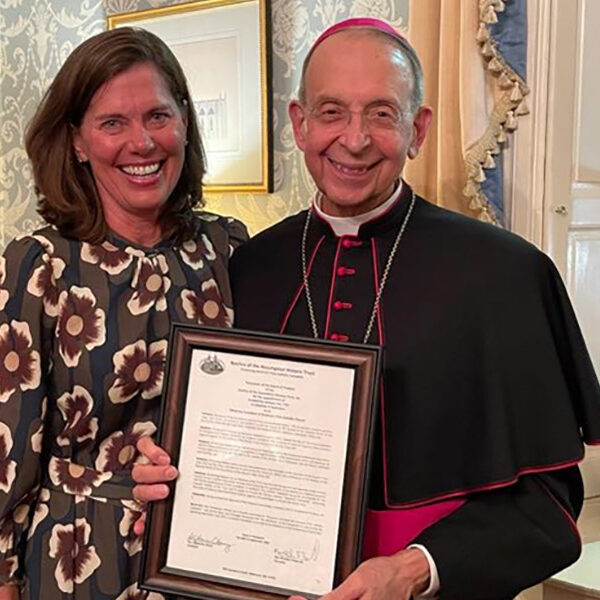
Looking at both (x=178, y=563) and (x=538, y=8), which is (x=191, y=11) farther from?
(x=178, y=563)

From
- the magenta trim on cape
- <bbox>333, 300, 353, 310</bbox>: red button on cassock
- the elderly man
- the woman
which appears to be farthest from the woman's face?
the magenta trim on cape

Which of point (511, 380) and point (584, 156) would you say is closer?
point (511, 380)

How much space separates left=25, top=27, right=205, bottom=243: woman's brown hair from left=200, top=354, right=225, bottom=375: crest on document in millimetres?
342

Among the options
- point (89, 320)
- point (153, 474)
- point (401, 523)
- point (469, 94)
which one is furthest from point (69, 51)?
point (401, 523)

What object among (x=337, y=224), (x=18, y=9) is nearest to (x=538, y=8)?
(x=337, y=224)

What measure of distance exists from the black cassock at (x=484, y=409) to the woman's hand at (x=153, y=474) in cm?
33

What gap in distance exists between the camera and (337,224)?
5.21ft

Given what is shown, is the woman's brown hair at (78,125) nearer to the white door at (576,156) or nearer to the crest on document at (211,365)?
the crest on document at (211,365)

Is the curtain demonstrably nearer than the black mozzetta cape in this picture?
No

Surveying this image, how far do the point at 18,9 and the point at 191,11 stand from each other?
0.97m

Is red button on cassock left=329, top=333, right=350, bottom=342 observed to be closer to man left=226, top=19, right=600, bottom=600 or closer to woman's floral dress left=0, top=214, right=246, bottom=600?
man left=226, top=19, right=600, bottom=600

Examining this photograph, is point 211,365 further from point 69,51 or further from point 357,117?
point 69,51

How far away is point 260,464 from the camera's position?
52.3 inches

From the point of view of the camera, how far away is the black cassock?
1361 millimetres
